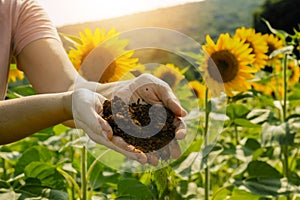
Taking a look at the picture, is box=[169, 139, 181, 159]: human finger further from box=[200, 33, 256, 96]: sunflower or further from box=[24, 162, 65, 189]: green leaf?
box=[200, 33, 256, 96]: sunflower

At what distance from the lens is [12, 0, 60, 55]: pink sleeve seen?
51.8 inches

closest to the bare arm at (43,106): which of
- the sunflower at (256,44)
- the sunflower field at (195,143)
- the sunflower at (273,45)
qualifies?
the sunflower field at (195,143)

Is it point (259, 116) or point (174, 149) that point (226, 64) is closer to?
point (259, 116)

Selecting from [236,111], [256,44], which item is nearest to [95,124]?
[236,111]

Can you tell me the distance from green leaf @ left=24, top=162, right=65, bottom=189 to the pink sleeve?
288 millimetres

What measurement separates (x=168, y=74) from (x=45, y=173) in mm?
570

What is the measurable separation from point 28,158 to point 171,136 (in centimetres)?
76

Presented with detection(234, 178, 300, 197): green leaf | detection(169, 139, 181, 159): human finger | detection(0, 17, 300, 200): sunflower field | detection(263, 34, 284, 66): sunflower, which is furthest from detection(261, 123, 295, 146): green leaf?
detection(169, 139, 181, 159): human finger

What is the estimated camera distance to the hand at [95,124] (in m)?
0.86

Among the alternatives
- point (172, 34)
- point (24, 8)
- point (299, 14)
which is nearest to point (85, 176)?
point (24, 8)

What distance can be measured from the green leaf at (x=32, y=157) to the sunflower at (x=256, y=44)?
706 millimetres

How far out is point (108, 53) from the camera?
3.77 feet

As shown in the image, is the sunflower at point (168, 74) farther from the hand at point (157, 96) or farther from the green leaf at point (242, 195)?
the green leaf at point (242, 195)

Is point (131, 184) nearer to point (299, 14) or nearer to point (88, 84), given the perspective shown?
point (88, 84)
